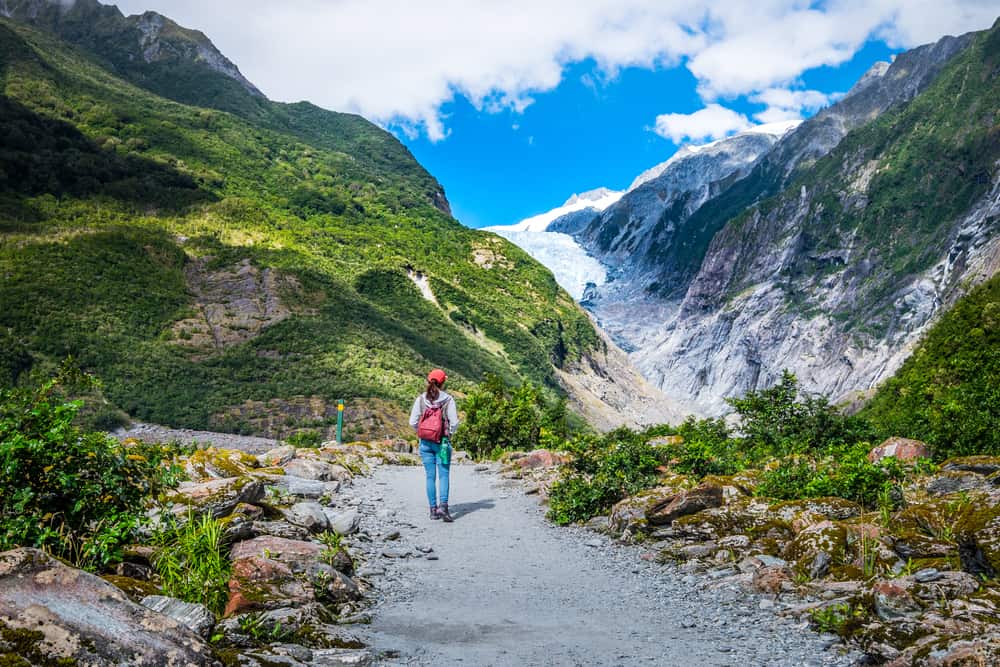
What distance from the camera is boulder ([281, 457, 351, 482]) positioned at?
15498 millimetres

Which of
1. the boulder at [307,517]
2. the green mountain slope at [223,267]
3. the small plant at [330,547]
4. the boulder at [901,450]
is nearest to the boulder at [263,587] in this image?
the small plant at [330,547]

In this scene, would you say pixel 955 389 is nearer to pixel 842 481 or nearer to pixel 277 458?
pixel 842 481

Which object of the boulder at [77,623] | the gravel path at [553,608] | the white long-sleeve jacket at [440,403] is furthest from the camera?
the white long-sleeve jacket at [440,403]

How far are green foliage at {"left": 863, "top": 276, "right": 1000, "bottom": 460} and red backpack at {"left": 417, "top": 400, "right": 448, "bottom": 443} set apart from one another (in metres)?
9.79

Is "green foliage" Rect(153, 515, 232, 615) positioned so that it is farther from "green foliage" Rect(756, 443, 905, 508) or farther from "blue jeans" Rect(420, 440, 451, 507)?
"green foliage" Rect(756, 443, 905, 508)

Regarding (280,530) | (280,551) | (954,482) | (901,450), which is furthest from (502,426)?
(280,551)

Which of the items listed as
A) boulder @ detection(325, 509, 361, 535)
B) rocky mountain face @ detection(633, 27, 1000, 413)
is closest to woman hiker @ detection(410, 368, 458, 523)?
boulder @ detection(325, 509, 361, 535)

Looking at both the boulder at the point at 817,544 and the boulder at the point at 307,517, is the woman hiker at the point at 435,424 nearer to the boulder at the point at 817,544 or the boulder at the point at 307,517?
the boulder at the point at 307,517

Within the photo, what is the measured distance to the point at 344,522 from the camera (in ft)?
31.3

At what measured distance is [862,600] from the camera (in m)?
5.68

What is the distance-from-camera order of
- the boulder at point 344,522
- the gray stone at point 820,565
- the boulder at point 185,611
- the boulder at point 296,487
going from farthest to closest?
the boulder at point 296,487, the boulder at point 344,522, the gray stone at point 820,565, the boulder at point 185,611

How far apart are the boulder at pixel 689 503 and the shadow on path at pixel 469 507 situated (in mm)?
4114

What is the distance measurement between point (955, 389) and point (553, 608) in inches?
654

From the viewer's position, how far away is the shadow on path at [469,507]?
12.7 m
